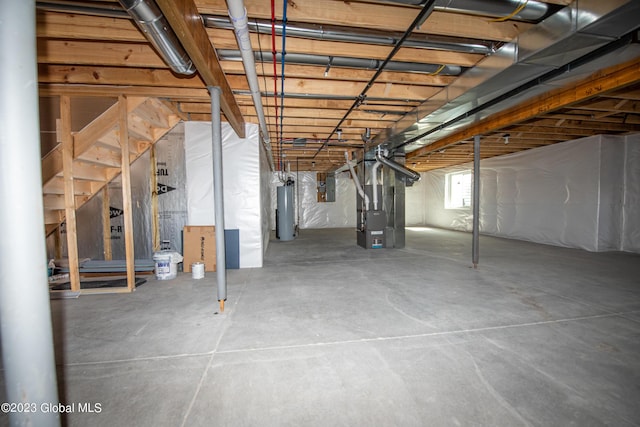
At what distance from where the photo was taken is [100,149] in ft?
10.0

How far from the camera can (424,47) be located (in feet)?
7.02

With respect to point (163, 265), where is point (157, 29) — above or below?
above

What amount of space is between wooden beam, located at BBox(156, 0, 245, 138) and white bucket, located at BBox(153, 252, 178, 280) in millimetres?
2085

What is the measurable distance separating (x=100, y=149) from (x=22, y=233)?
3205mm

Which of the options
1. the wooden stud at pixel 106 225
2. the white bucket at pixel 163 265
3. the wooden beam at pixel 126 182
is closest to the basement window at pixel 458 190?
the white bucket at pixel 163 265

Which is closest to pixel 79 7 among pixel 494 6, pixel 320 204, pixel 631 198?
pixel 494 6

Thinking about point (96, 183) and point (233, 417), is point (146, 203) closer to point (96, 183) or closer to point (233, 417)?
point (96, 183)

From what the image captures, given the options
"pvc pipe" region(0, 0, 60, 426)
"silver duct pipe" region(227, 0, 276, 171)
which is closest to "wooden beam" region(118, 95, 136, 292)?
"silver duct pipe" region(227, 0, 276, 171)

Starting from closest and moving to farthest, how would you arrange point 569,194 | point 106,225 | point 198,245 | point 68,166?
point 68,166
point 198,245
point 106,225
point 569,194

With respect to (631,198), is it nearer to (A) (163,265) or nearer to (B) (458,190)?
(B) (458,190)

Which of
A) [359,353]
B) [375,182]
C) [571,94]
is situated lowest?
[359,353]

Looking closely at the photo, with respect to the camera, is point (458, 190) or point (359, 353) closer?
point (359, 353)

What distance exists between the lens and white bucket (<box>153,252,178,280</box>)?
126 inches

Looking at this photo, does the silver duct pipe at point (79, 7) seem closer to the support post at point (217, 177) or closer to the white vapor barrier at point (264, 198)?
the support post at point (217, 177)
